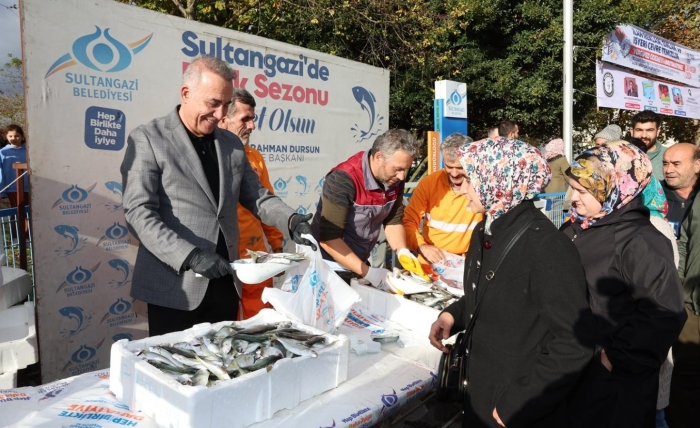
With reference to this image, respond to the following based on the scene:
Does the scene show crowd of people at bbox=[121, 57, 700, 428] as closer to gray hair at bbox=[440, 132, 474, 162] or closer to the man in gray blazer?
the man in gray blazer

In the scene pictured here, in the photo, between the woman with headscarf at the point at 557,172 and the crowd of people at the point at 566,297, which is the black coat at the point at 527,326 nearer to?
the crowd of people at the point at 566,297

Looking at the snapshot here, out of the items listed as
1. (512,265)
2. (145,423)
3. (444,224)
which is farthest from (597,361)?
(444,224)

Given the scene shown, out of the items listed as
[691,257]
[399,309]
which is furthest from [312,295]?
[691,257]

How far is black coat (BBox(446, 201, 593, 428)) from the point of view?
1521 mm

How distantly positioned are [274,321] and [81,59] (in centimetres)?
A: 225

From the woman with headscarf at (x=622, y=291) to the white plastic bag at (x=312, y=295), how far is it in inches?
41.6

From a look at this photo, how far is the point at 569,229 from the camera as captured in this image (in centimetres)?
222

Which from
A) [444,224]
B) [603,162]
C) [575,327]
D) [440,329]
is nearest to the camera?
[575,327]

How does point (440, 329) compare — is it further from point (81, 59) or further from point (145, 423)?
point (81, 59)

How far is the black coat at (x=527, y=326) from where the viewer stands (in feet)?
4.99

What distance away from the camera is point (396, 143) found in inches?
118

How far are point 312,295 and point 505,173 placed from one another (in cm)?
104

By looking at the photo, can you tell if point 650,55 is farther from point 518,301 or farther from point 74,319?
point 74,319

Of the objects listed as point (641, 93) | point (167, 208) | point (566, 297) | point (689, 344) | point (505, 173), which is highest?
point (641, 93)
